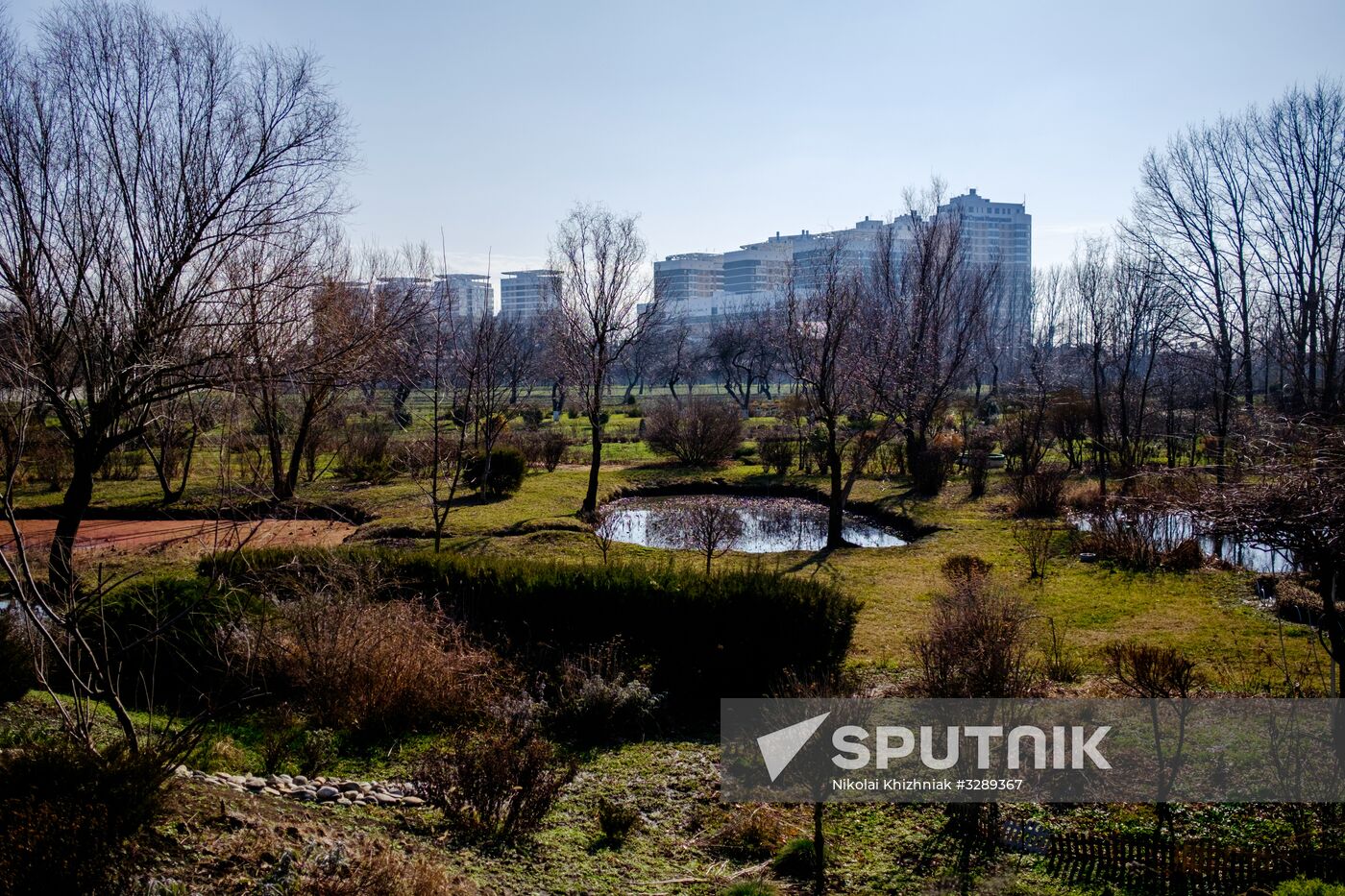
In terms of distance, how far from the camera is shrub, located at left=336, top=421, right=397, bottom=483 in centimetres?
2066

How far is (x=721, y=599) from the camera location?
732cm

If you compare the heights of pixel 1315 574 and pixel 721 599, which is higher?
pixel 1315 574

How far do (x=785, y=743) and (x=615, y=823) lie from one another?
1443mm

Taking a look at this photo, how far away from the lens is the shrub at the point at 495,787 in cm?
475

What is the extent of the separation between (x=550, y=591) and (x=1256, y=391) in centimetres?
3311

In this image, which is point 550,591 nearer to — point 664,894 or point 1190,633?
point 664,894

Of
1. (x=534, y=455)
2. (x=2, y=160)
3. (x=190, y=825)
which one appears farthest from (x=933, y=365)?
(x=190, y=825)

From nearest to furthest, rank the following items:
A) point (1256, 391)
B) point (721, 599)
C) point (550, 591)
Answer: point (721, 599), point (550, 591), point (1256, 391)

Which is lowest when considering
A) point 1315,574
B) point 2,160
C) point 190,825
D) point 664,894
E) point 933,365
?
point 664,894

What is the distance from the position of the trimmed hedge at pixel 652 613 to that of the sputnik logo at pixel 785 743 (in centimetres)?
79

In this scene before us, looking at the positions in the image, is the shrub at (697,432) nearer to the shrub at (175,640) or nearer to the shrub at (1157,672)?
the shrub at (175,640)

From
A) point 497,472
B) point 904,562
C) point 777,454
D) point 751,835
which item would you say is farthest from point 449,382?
point 751,835

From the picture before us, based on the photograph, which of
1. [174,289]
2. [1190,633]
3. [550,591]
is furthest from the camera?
[174,289]

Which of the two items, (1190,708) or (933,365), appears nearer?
(1190,708)
